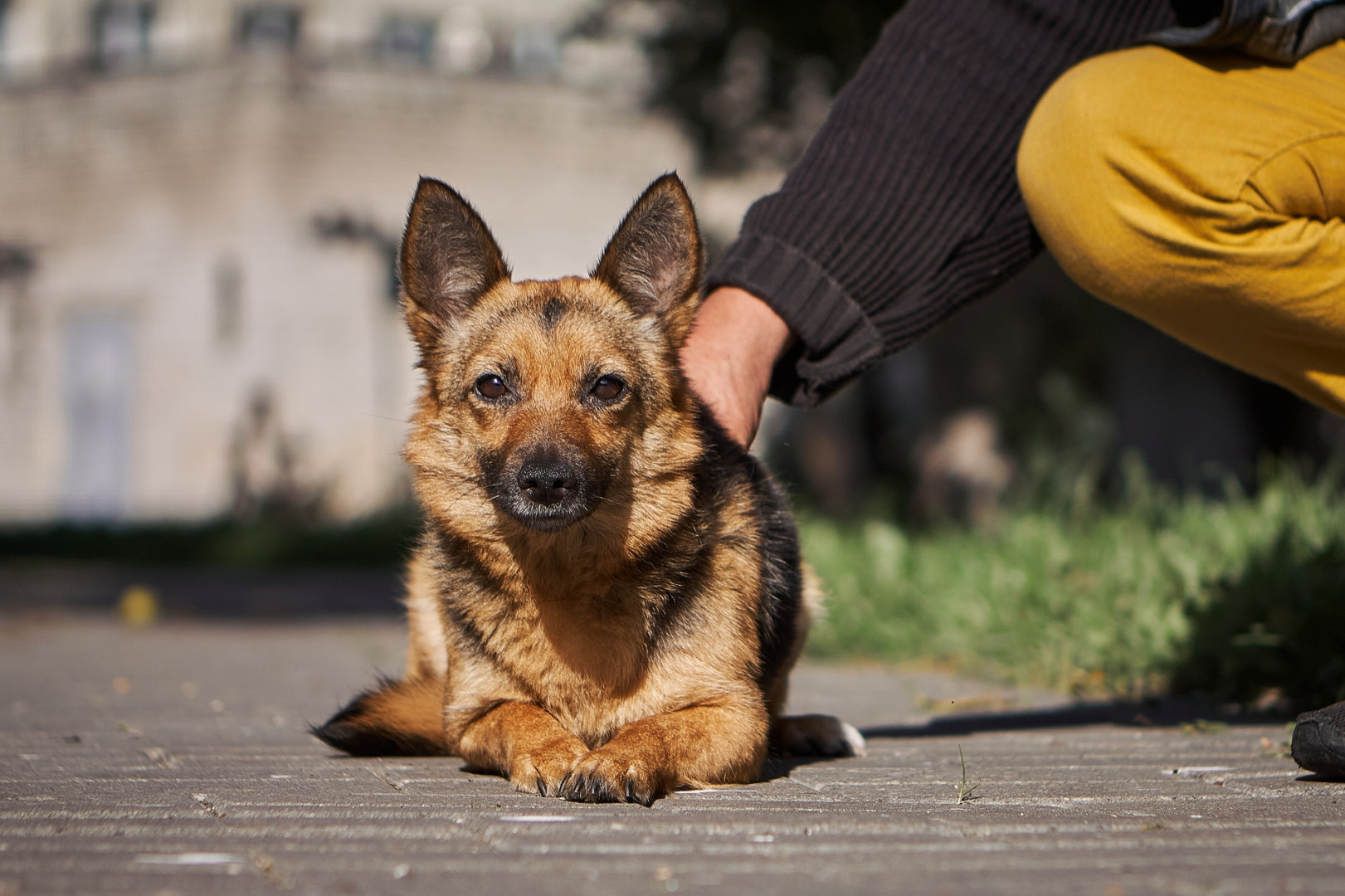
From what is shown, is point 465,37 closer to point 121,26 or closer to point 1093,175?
point 121,26

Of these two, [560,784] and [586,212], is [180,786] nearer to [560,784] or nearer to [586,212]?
[560,784]

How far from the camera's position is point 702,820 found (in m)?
2.51

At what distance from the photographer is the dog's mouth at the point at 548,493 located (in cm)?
314

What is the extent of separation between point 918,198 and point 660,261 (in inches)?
27.7

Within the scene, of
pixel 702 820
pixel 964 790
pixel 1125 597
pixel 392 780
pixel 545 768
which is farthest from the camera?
pixel 1125 597

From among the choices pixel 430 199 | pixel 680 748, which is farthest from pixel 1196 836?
pixel 430 199

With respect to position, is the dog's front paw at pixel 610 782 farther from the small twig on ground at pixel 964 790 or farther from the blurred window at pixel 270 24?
the blurred window at pixel 270 24

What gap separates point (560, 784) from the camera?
2787 mm

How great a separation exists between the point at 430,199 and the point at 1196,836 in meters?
2.31

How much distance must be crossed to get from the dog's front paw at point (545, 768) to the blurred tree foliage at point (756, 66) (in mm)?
7319

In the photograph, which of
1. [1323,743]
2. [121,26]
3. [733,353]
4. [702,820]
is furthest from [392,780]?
[121,26]

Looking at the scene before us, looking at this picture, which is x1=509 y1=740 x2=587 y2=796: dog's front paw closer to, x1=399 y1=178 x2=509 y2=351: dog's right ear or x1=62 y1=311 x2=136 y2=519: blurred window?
x1=399 y1=178 x2=509 y2=351: dog's right ear

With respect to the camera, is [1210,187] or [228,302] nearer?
[1210,187]

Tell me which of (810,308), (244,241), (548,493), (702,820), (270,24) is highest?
(270,24)
